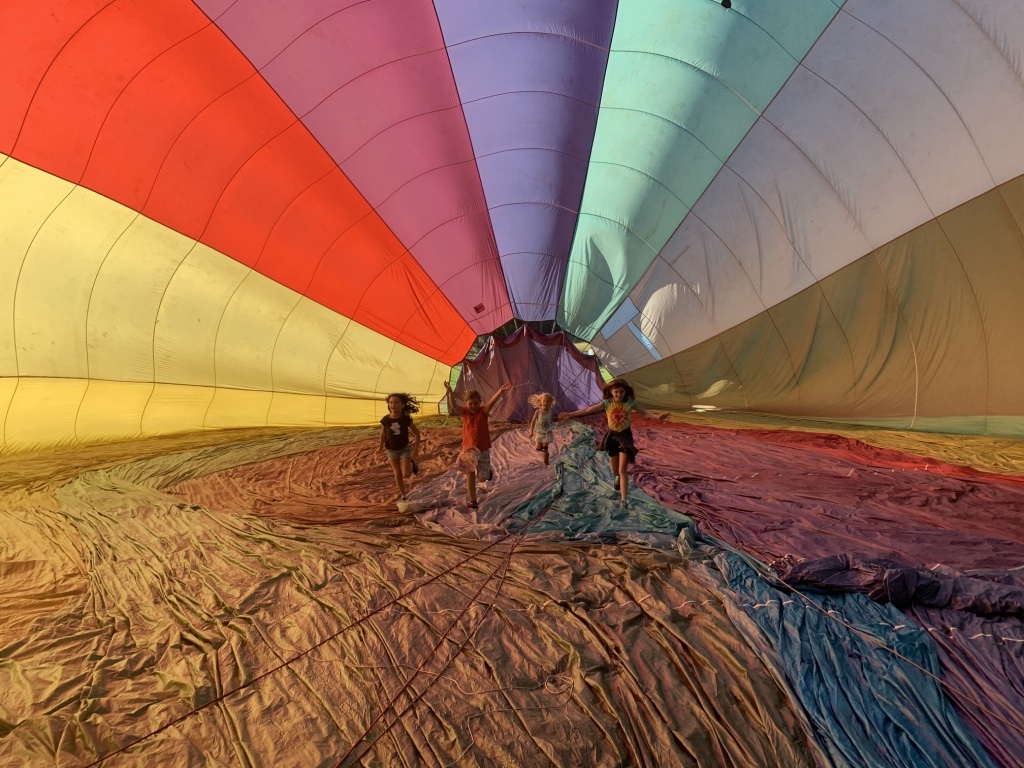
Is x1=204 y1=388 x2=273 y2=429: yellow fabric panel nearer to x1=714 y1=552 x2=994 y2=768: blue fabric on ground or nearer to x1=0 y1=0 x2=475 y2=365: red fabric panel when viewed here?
x1=0 y1=0 x2=475 y2=365: red fabric panel

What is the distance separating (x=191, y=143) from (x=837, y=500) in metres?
6.35

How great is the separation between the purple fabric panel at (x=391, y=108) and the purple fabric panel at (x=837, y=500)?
343 centimetres

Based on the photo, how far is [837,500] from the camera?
4.18 m

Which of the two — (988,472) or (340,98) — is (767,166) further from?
(340,98)

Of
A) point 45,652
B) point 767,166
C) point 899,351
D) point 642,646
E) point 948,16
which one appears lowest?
point 642,646

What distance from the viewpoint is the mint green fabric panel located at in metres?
5.10

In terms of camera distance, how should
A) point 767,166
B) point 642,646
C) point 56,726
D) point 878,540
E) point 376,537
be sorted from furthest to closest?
1. point 767,166
2. point 376,537
3. point 878,540
4. point 642,646
5. point 56,726

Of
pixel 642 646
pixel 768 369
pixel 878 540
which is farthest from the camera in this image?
pixel 768 369

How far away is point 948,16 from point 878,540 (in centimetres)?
429

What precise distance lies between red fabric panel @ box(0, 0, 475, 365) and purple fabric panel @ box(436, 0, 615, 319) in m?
1.50

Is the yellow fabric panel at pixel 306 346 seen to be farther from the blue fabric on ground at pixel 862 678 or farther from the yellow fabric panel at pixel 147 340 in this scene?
the blue fabric on ground at pixel 862 678

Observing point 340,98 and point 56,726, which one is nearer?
point 56,726

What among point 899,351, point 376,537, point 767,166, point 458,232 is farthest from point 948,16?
point 376,537

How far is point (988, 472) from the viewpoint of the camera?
4664 mm
